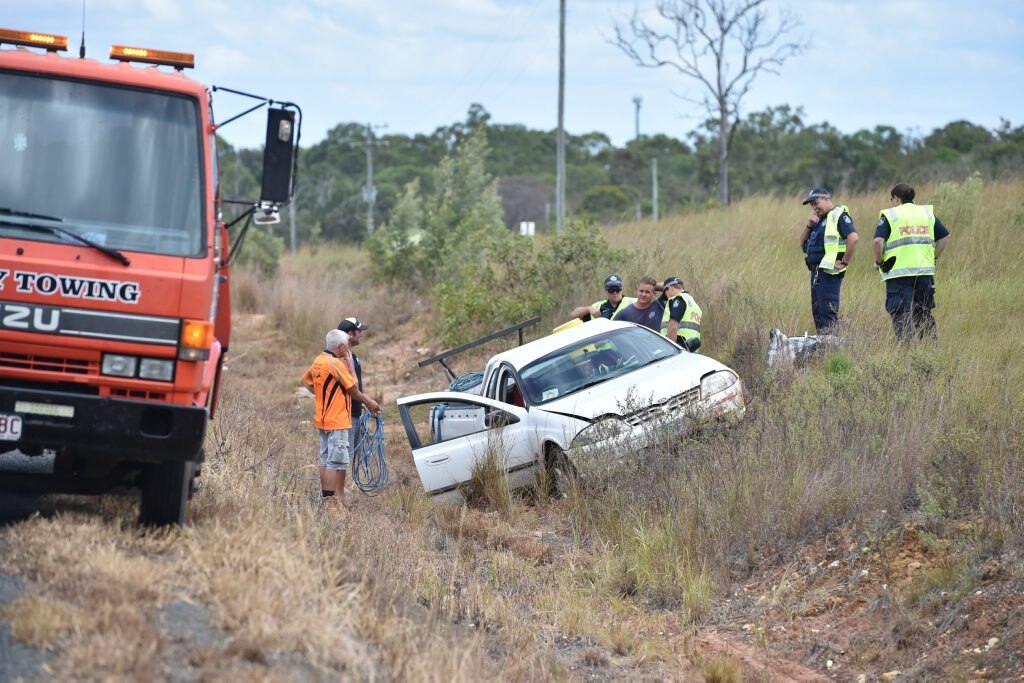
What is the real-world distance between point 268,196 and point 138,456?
1.66 metres

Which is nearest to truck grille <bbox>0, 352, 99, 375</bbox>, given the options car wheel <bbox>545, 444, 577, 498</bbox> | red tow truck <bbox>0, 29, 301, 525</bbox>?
red tow truck <bbox>0, 29, 301, 525</bbox>

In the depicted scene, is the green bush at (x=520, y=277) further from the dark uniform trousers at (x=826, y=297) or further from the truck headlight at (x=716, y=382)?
the truck headlight at (x=716, y=382)

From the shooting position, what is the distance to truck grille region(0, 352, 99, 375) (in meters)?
6.54

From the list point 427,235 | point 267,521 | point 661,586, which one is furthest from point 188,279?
point 427,235

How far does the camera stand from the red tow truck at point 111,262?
6504mm

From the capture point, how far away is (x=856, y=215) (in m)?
19.8

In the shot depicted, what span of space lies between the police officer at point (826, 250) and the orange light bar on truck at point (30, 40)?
7962 millimetres

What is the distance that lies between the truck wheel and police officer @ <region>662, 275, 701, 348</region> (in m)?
7.56

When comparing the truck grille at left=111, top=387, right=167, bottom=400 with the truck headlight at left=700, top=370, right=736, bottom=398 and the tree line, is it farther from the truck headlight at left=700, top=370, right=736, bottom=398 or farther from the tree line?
the tree line

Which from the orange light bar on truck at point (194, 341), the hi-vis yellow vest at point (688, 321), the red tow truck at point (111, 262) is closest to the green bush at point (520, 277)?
the hi-vis yellow vest at point (688, 321)

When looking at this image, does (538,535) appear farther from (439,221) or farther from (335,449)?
(439,221)

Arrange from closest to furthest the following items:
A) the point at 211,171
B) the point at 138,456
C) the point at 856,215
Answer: the point at 138,456
the point at 211,171
the point at 856,215

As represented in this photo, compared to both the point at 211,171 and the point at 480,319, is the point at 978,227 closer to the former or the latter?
the point at 480,319

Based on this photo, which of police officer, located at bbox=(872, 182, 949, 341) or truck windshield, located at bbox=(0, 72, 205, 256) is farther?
police officer, located at bbox=(872, 182, 949, 341)
